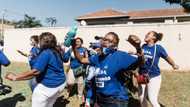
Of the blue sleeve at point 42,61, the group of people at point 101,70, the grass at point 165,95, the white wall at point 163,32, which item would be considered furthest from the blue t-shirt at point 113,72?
the white wall at point 163,32

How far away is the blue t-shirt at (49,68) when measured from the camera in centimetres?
581

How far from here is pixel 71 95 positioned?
33.3ft

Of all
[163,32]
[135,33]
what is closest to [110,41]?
[163,32]

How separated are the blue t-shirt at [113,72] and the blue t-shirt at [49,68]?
1.19 meters

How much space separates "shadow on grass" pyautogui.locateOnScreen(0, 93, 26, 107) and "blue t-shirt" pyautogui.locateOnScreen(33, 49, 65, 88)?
356 cm

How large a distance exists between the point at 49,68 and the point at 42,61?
227 millimetres

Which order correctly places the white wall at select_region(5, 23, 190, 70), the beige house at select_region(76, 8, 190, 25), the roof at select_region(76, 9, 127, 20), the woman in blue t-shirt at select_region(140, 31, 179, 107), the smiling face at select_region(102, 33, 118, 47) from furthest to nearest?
the roof at select_region(76, 9, 127, 20) < the beige house at select_region(76, 8, 190, 25) < the white wall at select_region(5, 23, 190, 70) < the woman in blue t-shirt at select_region(140, 31, 179, 107) < the smiling face at select_region(102, 33, 118, 47)

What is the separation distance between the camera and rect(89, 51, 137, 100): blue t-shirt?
4875mm

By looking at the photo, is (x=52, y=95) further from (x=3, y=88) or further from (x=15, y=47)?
(x=15, y=47)

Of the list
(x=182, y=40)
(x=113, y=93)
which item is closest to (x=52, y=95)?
(x=113, y=93)

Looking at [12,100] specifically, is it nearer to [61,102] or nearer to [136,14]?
[61,102]

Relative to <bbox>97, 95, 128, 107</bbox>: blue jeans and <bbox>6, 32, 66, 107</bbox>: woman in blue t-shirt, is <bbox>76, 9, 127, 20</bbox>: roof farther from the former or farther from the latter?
<bbox>97, 95, 128, 107</bbox>: blue jeans

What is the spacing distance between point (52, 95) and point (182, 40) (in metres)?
10.1

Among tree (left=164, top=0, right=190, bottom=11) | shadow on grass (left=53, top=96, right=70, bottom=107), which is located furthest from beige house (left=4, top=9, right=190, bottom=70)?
shadow on grass (left=53, top=96, right=70, bottom=107)
